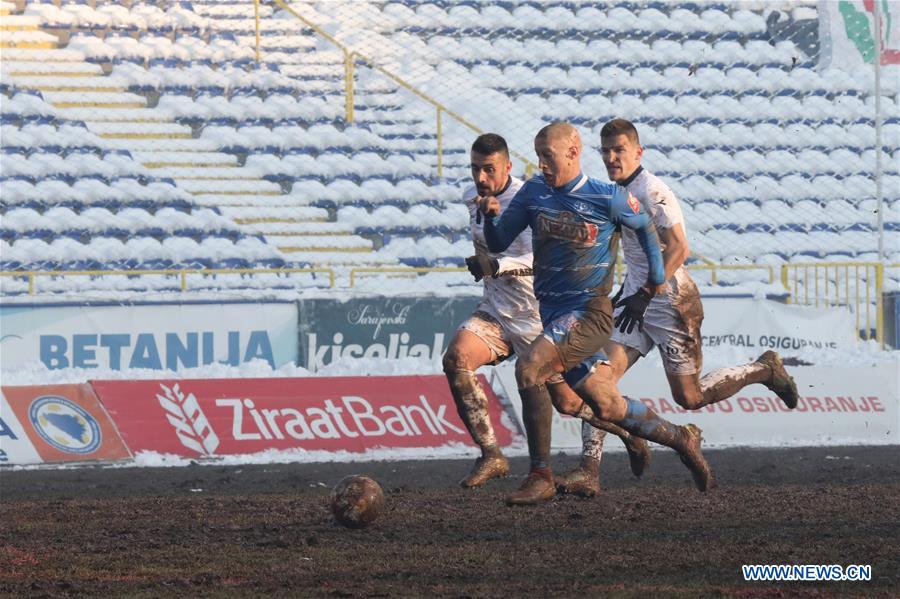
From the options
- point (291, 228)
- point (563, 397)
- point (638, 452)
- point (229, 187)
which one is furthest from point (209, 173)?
point (563, 397)

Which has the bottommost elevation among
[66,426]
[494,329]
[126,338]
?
[66,426]

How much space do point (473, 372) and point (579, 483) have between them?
102cm

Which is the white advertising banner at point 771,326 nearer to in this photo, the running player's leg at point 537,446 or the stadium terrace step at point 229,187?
the stadium terrace step at point 229,187

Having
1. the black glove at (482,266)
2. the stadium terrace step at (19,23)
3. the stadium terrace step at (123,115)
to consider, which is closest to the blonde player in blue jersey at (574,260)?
the black glove at (482,266)

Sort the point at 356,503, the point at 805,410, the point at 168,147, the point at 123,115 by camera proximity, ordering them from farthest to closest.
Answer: the point at 123,115 → the point at 168,147 → the point at 805,410 → the point at 356,503

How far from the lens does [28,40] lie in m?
22.4

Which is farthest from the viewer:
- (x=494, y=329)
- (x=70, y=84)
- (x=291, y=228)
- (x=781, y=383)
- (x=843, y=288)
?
(x=70, y=84)

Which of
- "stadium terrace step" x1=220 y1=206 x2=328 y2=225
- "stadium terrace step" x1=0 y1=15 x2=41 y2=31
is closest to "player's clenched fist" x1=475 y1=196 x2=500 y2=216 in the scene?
"stadium terrace step" x1=220 y1=206 x2=328 y2=225

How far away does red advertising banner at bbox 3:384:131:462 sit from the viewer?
14.5 m

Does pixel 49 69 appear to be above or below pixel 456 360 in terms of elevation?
above

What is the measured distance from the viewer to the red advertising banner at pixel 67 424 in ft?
47.7

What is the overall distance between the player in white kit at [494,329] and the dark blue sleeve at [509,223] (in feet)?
1.08

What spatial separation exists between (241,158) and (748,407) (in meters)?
9.67

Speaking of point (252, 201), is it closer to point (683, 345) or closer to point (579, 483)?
point (579, 483)
